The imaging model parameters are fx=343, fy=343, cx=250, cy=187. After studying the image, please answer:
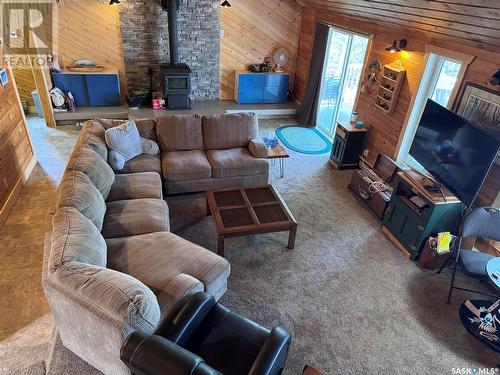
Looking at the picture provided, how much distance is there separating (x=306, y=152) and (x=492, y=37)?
9.57 ft

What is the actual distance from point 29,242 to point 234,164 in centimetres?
221

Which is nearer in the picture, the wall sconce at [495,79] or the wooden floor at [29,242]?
the wooden floor at [29,242]

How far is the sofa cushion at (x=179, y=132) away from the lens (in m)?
4.12

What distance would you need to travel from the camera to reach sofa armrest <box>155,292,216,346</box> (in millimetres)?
1919

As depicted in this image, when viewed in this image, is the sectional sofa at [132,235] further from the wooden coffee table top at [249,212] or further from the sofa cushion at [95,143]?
the wooden coffee table top at [249,212]

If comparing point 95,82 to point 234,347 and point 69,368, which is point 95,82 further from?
point 234,347

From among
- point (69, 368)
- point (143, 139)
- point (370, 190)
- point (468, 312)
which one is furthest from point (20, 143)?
point (468, 312)

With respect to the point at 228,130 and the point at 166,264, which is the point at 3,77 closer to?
the point at 228,130

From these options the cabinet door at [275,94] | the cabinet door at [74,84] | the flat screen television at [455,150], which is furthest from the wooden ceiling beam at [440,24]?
the cabinet door at [74,84]

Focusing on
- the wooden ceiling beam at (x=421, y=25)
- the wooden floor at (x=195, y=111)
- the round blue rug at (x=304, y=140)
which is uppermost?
the wooden ceiling beam at (x=421, y=25)

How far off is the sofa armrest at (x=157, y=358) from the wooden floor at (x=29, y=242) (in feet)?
4.77

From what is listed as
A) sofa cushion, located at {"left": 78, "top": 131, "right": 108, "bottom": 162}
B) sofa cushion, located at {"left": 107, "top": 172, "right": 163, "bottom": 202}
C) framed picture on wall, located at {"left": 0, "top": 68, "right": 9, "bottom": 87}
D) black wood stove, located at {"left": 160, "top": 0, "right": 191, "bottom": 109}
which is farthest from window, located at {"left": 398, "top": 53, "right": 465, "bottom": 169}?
framed picture on wall, located at {"left": 0, "top": 68, "right": 9, "bottom": 87}

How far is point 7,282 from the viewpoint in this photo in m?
2.85

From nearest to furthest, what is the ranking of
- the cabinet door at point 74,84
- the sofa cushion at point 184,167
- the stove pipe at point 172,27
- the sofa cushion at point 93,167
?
the sofa cushion at point 93,167 < the sofa cushion at point 184,167 < the stove pipe at point 172,27 < the cabinet door at point 74,84
